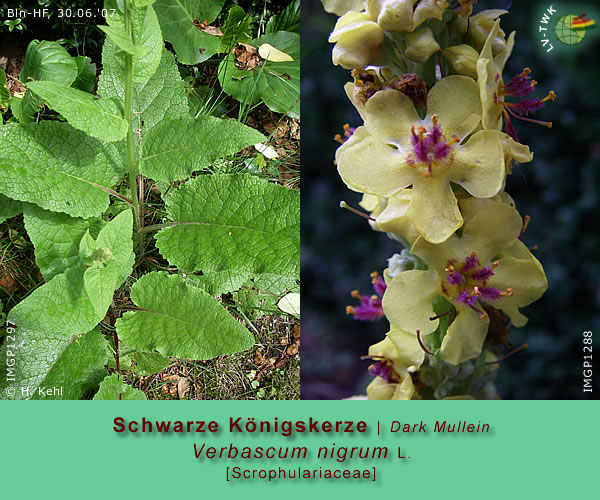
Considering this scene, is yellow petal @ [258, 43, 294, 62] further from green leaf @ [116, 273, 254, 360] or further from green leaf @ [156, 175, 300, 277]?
green leaf @ [116, 273, 254, 360]

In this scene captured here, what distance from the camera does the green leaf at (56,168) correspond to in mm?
1232

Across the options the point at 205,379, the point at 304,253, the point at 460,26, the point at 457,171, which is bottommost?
the point at 304,253

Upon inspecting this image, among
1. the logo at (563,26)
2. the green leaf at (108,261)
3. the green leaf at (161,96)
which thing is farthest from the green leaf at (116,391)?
the logo at (563,26)

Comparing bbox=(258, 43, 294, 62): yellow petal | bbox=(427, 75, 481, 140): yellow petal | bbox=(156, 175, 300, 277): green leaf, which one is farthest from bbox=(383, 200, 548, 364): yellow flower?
bbox=(258, 43, 294, 62): yellow petal

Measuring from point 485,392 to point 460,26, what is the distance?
610mm

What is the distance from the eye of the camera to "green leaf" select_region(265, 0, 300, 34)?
1466mm

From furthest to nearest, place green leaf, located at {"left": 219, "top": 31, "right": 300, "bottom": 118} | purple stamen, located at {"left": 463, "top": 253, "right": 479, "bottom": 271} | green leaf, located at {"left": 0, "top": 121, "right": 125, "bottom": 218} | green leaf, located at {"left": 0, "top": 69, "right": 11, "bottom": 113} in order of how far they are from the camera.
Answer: green leaf, located at {"left": 219, "top": 31, "right": 300, "bottom": 118} < green leaf, located at {"left": 0, "top": 69, "right": 11, "bottom": 113} < green leaf, located at {"left": 0, "top": 121, "right": 125, "bottom": 218} < purple stamen, located at {"left": 463, "top": 253, "right": 479, "bottom": 271}

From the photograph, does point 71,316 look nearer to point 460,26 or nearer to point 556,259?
point 460,26

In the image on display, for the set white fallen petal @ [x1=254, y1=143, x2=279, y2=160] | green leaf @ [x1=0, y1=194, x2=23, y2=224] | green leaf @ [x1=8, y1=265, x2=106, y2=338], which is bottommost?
green leaf @ [x1=8, y1=265, x2=106, y2=338]

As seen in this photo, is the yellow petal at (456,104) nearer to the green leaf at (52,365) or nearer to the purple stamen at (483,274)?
the purple stamen at (483,274)

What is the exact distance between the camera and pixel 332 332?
226cm

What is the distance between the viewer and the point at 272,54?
4.95 feet
